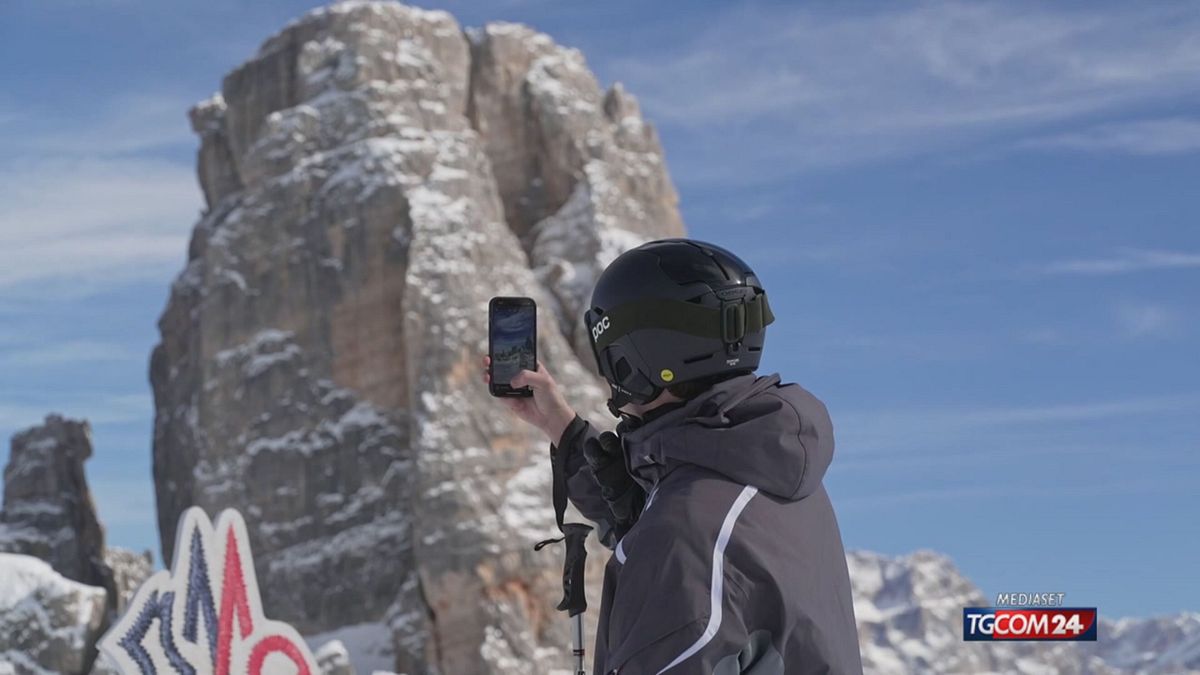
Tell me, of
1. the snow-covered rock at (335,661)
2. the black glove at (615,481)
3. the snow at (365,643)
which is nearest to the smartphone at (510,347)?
the black glove at (615,481)

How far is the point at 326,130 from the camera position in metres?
68.4

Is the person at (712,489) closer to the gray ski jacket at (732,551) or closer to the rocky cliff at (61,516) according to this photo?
the gray ski jacket at (732,551)

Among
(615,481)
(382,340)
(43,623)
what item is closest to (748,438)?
(615,481)

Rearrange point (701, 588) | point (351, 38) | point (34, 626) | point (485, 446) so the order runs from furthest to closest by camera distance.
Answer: point (351, 38)
point (485, 446)
point (34, 626)
point (701, 588)

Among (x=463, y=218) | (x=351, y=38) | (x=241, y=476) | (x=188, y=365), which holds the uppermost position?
(x=351, y=38)

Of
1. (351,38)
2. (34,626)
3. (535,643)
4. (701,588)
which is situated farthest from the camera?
(351,38)

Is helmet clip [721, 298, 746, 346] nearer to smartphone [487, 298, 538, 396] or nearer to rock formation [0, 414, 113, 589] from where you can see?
smartphone [487, 298, 538, 396]

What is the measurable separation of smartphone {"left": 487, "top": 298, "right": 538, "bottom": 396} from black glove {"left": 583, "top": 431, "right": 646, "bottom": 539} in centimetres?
30

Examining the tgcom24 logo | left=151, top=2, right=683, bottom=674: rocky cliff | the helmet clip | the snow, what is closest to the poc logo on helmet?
the helmet clip

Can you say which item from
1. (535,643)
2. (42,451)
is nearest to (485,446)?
(535,643)

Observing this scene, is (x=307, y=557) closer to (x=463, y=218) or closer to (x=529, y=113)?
(x=463, y=218)

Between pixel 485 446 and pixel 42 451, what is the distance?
85.7ft

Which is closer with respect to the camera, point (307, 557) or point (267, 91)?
point (307, 557)

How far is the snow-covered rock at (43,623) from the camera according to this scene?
48062 mm
